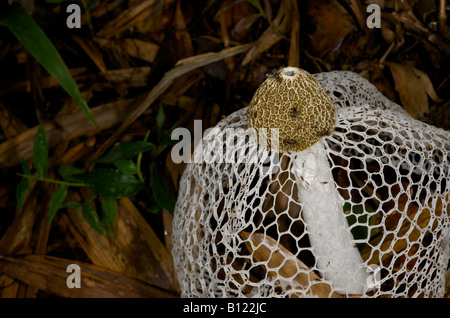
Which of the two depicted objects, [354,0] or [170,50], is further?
[170,50]

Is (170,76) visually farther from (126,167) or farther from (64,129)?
(64,129)

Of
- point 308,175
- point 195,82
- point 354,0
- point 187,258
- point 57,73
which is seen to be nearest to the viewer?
point 308,175

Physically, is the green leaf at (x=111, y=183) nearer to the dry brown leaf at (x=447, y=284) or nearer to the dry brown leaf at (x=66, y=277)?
→ the dry brown leaf at (x=66, y=277)

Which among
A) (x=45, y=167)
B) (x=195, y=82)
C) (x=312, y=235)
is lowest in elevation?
(x=312, y=235)

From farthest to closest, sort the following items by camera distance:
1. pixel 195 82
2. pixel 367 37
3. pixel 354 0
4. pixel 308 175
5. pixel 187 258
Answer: pixel 195 82 → pixel 367 37 → pixel 354 0 → pixel 187 258 → pixel 308 175

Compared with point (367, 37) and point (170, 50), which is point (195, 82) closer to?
point (170, 50)

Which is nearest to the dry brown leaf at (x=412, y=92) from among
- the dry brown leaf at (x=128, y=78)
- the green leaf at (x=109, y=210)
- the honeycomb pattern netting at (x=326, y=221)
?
the honeycomb pattern netting at (x=326, y=221)

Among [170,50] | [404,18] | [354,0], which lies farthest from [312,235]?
[170,50]
